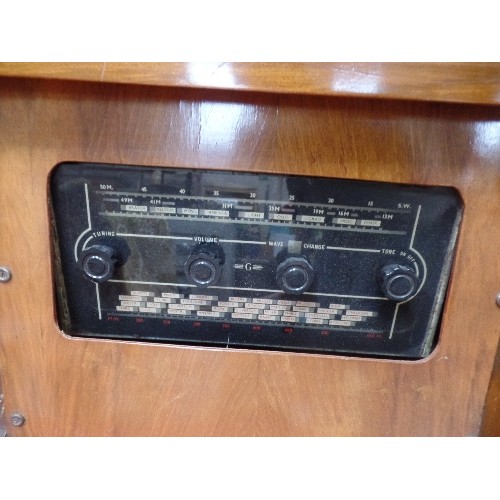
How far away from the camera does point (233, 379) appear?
717 mm

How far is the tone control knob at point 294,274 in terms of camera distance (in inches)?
25.5

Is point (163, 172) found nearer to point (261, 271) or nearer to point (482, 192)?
point (261, 271)

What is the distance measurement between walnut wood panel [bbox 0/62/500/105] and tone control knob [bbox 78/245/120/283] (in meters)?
0.23

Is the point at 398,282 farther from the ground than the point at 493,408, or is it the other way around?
the point at 398,282

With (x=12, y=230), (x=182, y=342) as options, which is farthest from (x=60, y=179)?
(x=182, y=342)

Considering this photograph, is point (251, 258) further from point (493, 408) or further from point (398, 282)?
point (493, 408)

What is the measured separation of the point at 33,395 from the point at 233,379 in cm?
Result: 31

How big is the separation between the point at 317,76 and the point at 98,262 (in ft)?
1.22

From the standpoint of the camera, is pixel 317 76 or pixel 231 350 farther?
pixel 231 350

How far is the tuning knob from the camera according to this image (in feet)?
2.12

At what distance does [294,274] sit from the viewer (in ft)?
2.12

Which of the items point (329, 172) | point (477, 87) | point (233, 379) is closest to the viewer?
point (477, 87)

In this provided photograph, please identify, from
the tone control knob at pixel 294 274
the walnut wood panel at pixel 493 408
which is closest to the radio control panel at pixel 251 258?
the tone control knob at pixel 294 274

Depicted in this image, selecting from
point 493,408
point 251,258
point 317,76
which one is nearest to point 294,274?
point 251,258
